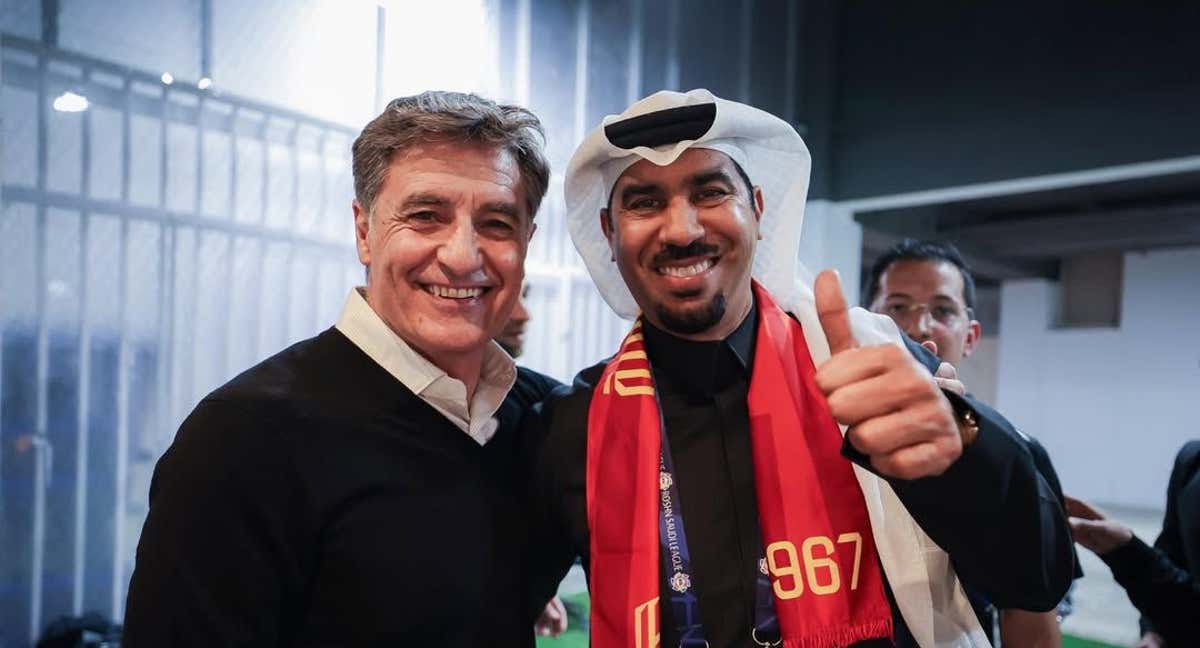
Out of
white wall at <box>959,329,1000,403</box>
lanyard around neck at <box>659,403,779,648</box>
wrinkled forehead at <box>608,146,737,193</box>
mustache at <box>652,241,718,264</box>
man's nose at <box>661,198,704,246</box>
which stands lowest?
white wall at <box>959,329,1000,403</box>

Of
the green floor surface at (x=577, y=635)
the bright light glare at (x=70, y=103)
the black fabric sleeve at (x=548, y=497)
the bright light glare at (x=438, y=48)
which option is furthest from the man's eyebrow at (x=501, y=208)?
the green floor surface at (x=577, y=635)

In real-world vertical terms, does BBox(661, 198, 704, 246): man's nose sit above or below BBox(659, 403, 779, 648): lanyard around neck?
above

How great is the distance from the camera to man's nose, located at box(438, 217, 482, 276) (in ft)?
4.17

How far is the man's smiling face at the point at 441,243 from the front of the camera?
1.29 meters

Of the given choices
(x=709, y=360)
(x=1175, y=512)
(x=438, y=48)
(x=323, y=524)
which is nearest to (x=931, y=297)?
(x=1175, y=512)

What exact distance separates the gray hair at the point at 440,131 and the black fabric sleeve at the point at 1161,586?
1946mm

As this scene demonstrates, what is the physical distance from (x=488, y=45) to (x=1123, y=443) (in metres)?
9.96

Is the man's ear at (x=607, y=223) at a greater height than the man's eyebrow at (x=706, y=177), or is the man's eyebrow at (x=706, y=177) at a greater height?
the man's eyebrow at (x=706, y=177)

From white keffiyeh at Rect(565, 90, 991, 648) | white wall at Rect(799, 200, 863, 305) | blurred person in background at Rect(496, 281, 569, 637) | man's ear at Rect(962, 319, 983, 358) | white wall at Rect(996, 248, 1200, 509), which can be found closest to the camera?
white keffiyeh at Rect(565, 90, 991, 648)

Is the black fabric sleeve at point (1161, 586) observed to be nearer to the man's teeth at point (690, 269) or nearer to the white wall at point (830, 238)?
the man's teeth at point (690, 269)

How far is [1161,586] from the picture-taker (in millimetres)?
2043

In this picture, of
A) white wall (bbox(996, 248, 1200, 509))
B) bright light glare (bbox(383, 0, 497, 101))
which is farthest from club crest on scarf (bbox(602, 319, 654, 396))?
white wall (bbox(996, 248, 1200, 509))

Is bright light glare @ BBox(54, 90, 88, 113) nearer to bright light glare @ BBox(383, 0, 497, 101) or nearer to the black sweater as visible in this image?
bright light glare @ BBox(383, 0, 497, 101)

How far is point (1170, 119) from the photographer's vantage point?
13.8 feet
